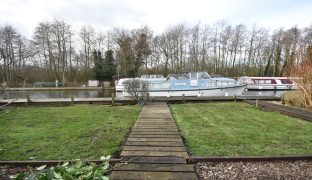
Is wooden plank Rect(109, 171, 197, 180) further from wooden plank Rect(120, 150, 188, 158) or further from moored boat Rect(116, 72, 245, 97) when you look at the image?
moored boat Rect(116, 72, 245, 97)

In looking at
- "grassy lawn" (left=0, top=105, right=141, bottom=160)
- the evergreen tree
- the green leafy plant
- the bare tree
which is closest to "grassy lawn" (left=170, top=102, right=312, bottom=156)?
"grassy lawn" (left=0, top=105, right=141, bottom=160)

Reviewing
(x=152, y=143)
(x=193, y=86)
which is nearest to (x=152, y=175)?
(x=152, y=143)

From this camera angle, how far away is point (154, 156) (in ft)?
15.4

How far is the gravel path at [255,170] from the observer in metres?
3.98

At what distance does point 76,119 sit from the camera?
355 inches

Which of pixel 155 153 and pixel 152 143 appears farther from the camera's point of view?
pixel 152 143

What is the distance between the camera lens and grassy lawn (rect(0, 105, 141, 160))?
5.06 m

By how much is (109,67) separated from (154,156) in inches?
1496

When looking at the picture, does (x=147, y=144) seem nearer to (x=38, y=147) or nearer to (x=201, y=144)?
(x=201, y=144)

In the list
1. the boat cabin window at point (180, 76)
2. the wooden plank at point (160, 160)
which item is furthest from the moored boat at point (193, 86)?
the wooden plank at point (160, 160)

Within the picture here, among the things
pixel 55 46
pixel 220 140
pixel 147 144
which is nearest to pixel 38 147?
pixel 147 144

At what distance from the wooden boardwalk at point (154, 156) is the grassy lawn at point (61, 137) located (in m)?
0.42

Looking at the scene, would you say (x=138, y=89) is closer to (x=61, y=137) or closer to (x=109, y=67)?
(x=61, y=137)

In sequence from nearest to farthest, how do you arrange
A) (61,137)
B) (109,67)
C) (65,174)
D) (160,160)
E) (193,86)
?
(65,174) < (160,160) < (61,137) < (193,86) < (109,67)
